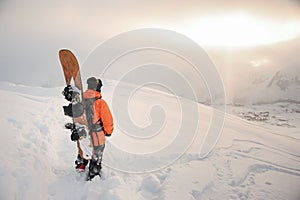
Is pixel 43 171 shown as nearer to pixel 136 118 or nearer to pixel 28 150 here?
pixel 28 150

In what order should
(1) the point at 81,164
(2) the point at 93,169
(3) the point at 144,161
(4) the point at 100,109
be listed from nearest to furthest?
(4) the point at 100,109 < (2) the point at 93,169 < (1) the point at 81,164 < (3) the point at 144,161

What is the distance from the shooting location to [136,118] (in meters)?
8.13

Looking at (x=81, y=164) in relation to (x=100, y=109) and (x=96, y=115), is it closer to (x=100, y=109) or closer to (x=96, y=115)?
(x=96, y=115)

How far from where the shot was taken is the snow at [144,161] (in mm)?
3545

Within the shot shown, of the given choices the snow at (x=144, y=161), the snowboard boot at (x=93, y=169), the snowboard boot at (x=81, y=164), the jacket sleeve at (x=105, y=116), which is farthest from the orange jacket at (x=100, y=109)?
the snow at (x=144, y=161)

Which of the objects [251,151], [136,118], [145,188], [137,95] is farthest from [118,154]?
[137,95]

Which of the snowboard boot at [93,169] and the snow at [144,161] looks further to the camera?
the snowboard boot at [93,169]

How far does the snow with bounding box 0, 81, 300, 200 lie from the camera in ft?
11.6

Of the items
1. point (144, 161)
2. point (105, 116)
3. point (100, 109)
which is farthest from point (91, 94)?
point (144, 161)

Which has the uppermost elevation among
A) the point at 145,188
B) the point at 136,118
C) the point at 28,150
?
the point at 136,118

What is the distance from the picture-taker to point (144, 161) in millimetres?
4930

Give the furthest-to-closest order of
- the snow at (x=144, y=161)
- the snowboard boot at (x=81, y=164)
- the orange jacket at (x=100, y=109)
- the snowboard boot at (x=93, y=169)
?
the snowboard boot at (x=81, y=164) < the snowboard boot at (x=93, y=169) < the snow at (x=144, y=161) < the orange jacket at (x=100, y=109)

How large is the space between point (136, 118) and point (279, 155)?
5576 millimetres

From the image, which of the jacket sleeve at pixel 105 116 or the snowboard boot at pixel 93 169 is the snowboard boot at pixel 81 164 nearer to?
the snowboard boot at pixel 93 169
